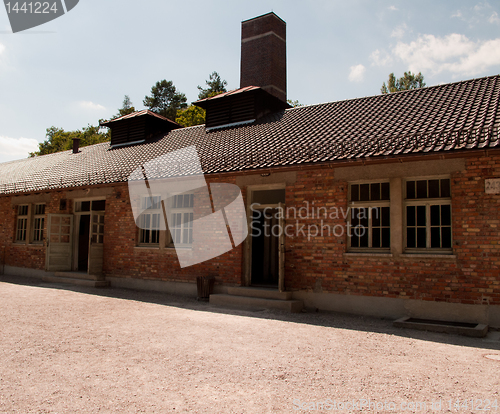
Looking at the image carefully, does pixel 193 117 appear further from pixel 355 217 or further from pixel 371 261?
pixel 371 261

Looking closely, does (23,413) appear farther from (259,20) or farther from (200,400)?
(259,20)

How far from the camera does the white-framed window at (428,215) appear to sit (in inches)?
321

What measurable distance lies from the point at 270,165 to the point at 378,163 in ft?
8.13

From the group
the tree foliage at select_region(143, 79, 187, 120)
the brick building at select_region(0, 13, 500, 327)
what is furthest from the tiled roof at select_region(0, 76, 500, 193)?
the tree foliage at select_region(143, 79, 187, 120)

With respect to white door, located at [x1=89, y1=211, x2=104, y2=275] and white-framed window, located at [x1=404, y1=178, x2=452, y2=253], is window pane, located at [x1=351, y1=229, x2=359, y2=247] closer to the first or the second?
white-framed window, located at [x1=404, y1=178, x2=452, y2=253]

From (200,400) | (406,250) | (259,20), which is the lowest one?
(200,400)

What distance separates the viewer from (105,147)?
63.6ft

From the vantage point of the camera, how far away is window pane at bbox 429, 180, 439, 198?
827cm

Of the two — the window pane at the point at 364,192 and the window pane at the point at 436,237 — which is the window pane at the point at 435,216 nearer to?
the window pane at the point at 436,237

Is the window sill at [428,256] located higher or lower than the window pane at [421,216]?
lower

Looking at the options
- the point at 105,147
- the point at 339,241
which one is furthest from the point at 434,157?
the point at 105,147

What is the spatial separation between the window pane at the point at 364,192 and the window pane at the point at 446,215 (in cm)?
156

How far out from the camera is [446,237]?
8.14 metres

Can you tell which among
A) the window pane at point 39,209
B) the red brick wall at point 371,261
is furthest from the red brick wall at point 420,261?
the window pane at point 39,209
